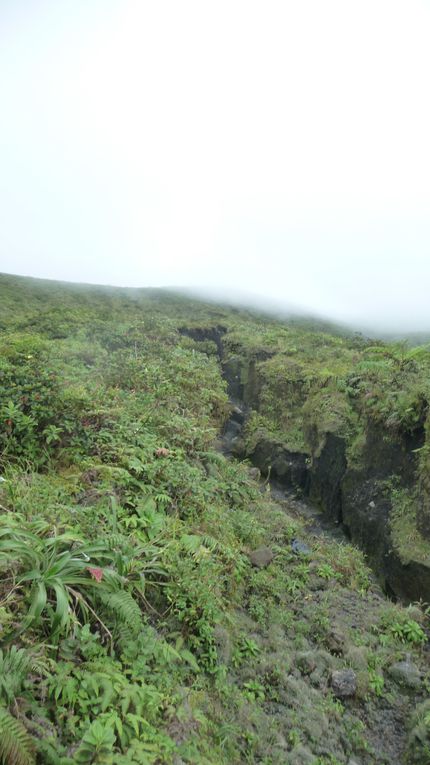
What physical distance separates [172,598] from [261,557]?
2.68m

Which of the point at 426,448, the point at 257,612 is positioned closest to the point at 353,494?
the point at 426,448

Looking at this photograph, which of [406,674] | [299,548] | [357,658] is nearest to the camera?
[406,674]

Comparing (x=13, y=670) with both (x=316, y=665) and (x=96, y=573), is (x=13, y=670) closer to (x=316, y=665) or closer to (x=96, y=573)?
(x=96, y=573)

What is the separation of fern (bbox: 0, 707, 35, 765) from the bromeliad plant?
71 cm

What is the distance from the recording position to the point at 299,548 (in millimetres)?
7574

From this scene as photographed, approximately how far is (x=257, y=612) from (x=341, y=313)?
119 feet

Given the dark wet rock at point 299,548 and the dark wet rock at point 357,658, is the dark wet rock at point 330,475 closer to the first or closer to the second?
the dark wet rock at point 299,548

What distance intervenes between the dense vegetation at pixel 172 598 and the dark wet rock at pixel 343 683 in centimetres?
7

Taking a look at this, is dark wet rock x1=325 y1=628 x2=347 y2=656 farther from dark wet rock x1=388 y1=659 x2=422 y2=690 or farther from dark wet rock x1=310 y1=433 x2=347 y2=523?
dark wet rock x1=310 y1=433 x2=347 y2=523

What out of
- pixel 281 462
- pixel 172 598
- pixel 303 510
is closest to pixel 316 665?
pixel 172 598

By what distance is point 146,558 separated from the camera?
447 centimetres

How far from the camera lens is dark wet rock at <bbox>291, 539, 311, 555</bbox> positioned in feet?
24.2

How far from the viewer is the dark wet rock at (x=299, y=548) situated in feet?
24.2

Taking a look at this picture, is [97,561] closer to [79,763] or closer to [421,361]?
[79,763]
